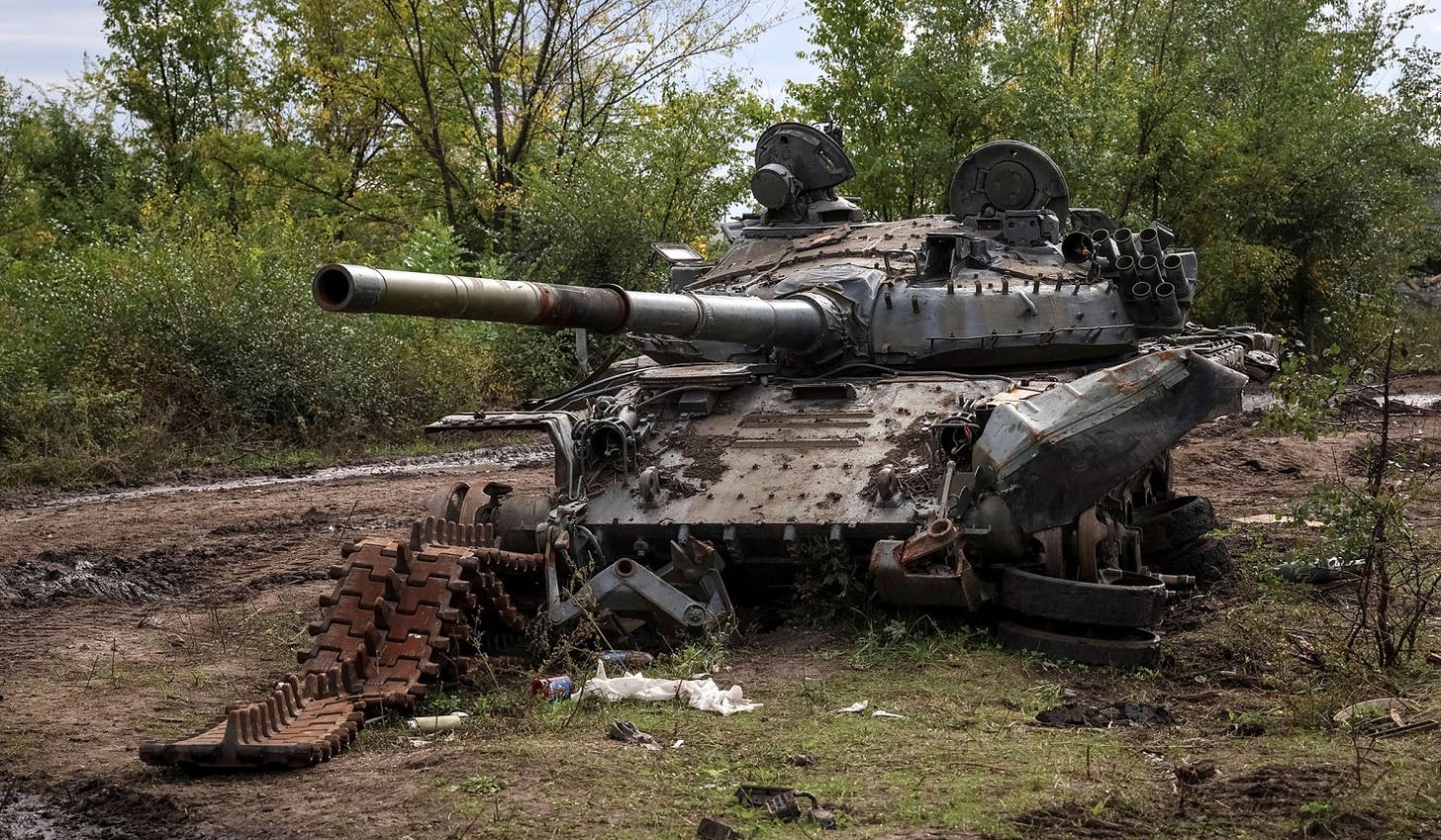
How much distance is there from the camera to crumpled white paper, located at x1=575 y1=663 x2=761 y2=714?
294 inches

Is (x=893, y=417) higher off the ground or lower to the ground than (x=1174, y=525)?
higher

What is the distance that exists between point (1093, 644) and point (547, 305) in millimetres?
3489

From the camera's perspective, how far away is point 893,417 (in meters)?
9.27

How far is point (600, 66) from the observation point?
2900cm

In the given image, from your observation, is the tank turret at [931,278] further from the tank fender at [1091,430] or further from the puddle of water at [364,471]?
the puddle of water at [364,471]

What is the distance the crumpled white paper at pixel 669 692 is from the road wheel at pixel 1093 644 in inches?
63.1

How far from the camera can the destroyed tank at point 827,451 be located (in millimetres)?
7789

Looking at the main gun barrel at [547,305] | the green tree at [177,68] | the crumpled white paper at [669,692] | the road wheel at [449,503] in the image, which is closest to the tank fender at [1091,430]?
the main gun barrel at [547,305]

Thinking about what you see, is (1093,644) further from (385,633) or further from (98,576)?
(98,576)

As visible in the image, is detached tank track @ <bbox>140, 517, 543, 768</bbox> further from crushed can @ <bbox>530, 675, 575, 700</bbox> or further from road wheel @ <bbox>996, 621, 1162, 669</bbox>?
road wheel @ <bbox>996, 621, 1162, 669</bbox>

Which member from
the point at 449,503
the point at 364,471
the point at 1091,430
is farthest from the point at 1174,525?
the point at 364,471

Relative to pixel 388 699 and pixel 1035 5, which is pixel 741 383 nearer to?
pixel 388 699

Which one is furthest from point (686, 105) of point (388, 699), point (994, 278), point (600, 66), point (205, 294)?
point (388, 699)

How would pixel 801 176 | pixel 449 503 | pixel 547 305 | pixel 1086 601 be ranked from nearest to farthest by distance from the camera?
1. pixel 547 305
2. pixel 1086 601
3. pixel 449 503
4. pixel 801 176
